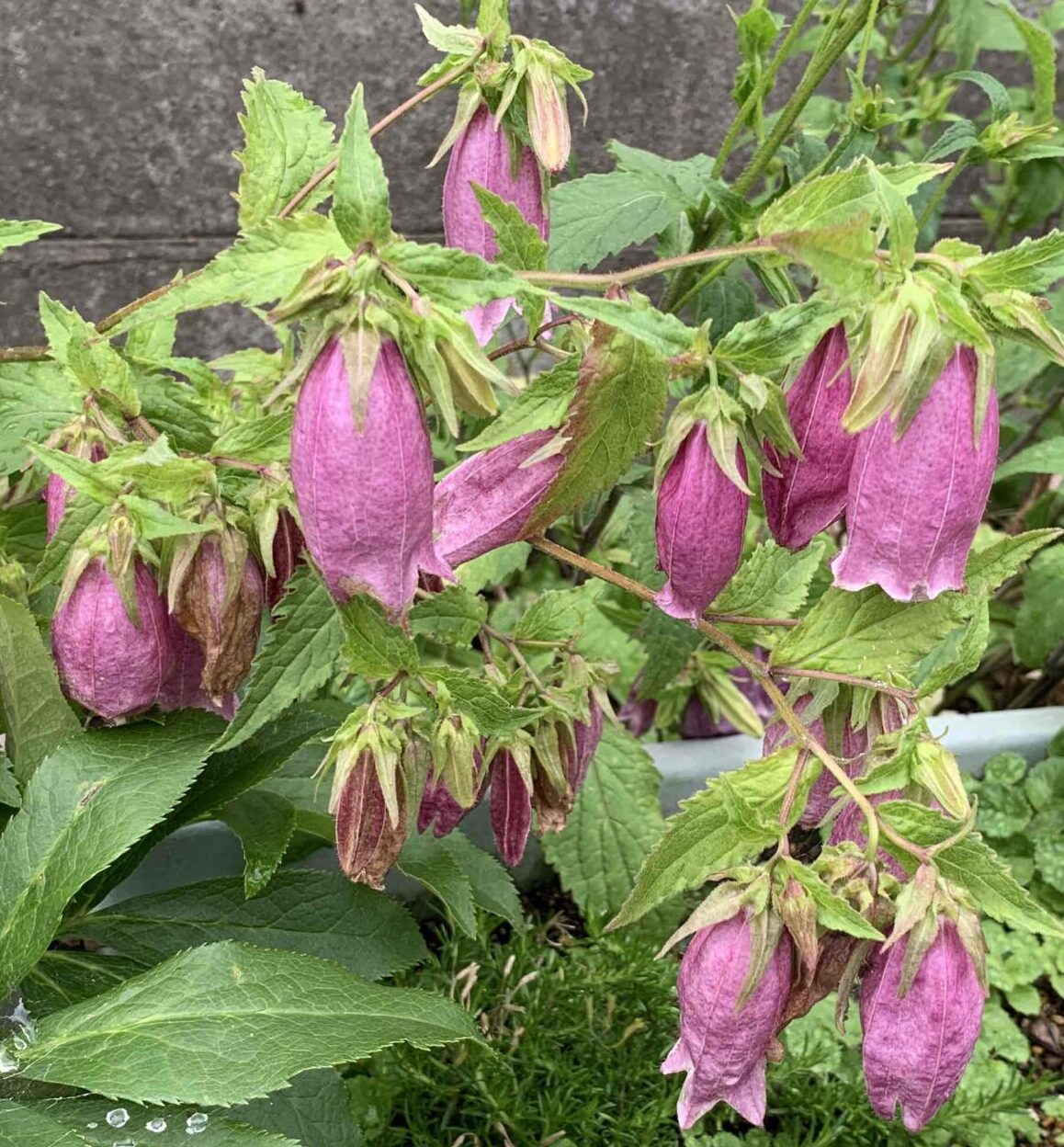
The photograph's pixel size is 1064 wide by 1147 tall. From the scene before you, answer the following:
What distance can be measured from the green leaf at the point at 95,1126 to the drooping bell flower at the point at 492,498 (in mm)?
337

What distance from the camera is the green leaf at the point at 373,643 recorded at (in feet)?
2.17

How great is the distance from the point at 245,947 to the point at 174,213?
59.9 inches

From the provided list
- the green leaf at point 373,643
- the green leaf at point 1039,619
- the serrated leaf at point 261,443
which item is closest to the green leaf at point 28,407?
the serrated leaf at point 261,443

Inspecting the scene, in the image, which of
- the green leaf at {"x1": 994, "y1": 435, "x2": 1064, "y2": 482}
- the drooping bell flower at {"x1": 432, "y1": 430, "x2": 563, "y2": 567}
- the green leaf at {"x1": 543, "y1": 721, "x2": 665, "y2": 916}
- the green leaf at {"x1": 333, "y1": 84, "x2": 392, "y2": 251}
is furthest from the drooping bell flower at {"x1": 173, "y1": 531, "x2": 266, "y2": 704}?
the green leaf at {"x1": 994, "y1": 435, "x2": 1064, "y2": 482}

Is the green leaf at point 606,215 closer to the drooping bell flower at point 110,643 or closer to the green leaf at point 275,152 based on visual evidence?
the green leaf at point 275,152

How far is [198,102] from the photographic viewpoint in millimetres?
1912

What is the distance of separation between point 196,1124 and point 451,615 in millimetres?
342

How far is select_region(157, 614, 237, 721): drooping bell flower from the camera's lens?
0.72 metres

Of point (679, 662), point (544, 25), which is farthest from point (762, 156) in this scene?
point (544, 25)

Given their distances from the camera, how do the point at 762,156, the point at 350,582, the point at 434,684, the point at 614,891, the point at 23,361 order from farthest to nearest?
the point at 614,891 → the point at 762,156 → the point at 23,361 → the point at 434,684 → the point at 350,582

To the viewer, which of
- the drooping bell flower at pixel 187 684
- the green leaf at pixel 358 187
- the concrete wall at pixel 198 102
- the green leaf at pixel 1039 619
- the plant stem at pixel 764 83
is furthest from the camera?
the concrete wall at pixel 198 102

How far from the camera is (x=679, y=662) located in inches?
44.1

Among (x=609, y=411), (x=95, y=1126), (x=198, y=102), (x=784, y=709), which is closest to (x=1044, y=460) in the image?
(x=784, y=709)

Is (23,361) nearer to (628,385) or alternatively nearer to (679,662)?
(628,385)
